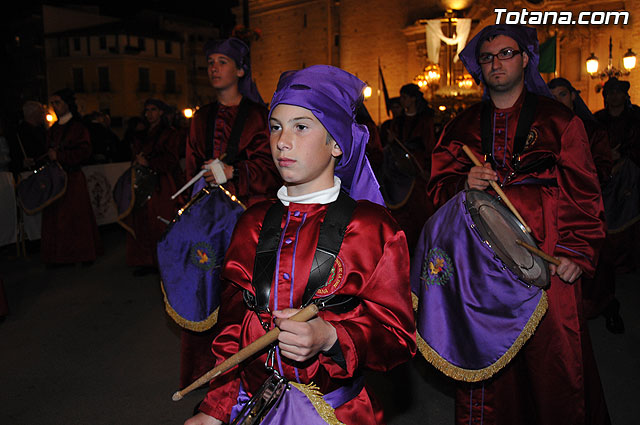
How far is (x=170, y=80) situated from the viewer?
48781 mm

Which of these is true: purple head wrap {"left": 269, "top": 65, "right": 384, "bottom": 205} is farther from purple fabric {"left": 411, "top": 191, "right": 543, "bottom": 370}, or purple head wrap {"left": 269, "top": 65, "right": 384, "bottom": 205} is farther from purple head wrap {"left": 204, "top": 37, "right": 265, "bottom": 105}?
purple head wrap {"left": 204, "top": 37, "right": 265, "bottom": 105}

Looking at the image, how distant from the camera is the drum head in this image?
237 cm

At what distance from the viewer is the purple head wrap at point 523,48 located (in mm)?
2775

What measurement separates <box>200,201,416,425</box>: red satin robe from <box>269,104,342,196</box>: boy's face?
16cm

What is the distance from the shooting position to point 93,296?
20.2 ft

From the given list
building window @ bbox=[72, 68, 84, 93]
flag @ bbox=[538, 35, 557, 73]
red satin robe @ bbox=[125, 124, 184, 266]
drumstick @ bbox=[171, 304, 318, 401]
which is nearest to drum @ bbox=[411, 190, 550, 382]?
drumstick @ bbox=[171, 304, 318, 401]

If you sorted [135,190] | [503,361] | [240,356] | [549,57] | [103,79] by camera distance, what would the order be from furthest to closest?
[103,79] < [135,190] < [549,57] < [503,361] < [240,356]

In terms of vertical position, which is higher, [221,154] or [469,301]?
[221,154]

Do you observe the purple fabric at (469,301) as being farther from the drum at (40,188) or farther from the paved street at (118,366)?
the drum at (40,188)

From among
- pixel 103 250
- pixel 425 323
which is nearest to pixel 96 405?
pixel 425 323

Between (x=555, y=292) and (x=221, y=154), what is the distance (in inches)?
90.4

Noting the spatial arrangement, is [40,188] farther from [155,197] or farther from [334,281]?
[334,281]

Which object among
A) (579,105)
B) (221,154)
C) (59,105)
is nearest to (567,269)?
(221,154)

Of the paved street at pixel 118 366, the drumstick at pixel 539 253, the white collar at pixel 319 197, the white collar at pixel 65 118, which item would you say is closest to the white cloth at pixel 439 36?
the paved street at pixel 118 366
